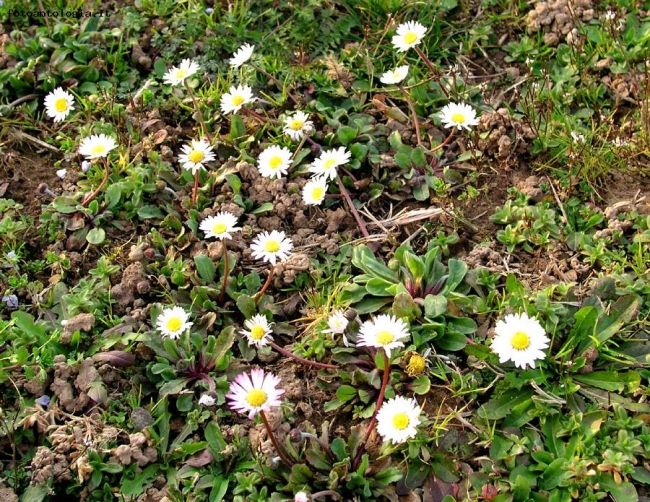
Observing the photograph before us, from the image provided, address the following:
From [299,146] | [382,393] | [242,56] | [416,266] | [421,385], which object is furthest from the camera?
[242,56]

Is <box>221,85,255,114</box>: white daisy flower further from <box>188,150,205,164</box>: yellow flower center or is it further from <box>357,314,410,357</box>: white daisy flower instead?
<box>357,314,410,357</box>: white daisy flower

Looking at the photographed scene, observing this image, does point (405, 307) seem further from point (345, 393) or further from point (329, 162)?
point (329, 162)

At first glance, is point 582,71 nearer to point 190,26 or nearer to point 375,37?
point 375,37

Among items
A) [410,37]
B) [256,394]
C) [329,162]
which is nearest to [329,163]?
[329,162]

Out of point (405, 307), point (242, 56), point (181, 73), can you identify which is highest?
point (242, 56)

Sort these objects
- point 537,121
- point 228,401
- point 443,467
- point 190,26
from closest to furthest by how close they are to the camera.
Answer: point 443,467 < point 228,401 < point 537,121 < point 190,26

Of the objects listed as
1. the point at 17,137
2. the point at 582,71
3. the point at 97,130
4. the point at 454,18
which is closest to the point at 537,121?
the point at 582,71

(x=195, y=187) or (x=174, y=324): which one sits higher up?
(x=195, y=187)

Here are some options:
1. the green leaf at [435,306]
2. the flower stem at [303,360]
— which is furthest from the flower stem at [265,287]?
the green leaf at [435,306]
